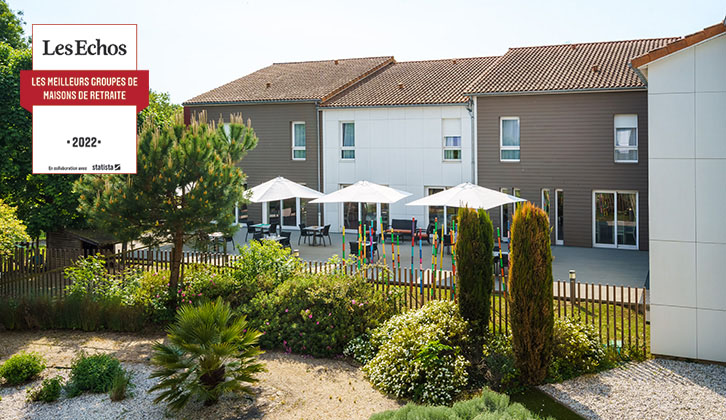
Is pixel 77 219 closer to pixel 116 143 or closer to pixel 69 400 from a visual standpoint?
pixel 116 143

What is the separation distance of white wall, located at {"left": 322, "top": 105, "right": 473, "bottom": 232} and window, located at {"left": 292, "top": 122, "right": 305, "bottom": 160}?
1132 mm

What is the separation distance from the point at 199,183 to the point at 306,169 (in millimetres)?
14208

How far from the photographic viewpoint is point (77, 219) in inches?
822

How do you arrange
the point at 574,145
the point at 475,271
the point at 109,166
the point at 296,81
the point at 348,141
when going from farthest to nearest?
the point at 296,81 → the point at 348,141 → the point at 574,145 → the point at 109,166 → the point at 475,271

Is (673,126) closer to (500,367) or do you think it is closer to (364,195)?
(500,367)

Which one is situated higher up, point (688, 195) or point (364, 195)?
point (364, 195)

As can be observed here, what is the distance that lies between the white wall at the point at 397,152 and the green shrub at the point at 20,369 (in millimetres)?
16570

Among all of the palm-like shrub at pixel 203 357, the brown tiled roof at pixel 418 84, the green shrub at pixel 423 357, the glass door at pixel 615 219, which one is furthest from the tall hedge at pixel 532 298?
the brown tiled roof at pixel 418 84

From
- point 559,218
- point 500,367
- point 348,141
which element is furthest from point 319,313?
point 348,141

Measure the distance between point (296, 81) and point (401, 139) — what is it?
269 inches

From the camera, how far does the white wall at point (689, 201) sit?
10.1 m

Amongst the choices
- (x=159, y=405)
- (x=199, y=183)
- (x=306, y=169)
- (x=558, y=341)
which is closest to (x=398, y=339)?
(x=558, y=341)

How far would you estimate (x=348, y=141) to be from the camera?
2653 centimetres

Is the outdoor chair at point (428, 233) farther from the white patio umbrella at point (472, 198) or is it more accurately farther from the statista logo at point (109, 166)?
the statista logo at point (109, 166)
